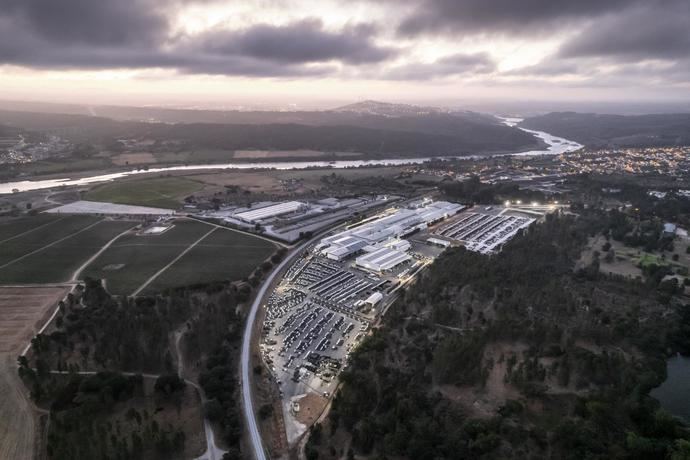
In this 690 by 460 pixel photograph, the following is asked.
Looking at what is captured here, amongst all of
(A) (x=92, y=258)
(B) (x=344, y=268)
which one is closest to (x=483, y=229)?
(B) (x=344, y=268)

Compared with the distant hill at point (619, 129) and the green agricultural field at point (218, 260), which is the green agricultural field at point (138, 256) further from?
the distant hill at point (619, 129)

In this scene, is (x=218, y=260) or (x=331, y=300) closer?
(x=331, y=300)

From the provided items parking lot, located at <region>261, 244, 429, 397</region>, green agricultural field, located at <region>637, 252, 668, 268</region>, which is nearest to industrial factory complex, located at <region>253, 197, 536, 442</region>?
parking lot, located at <region>261, 244, 429, 397</region>

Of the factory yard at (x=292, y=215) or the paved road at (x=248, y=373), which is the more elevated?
the factory yard at (x=292, y=215)

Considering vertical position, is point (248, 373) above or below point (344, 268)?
below

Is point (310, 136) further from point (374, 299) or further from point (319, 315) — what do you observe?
point (319, 315)

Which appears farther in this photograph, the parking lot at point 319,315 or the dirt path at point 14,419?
the parking lot at point 319,315

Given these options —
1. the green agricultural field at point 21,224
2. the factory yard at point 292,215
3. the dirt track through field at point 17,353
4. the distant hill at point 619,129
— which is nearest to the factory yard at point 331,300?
the factory yard at point 292,215
